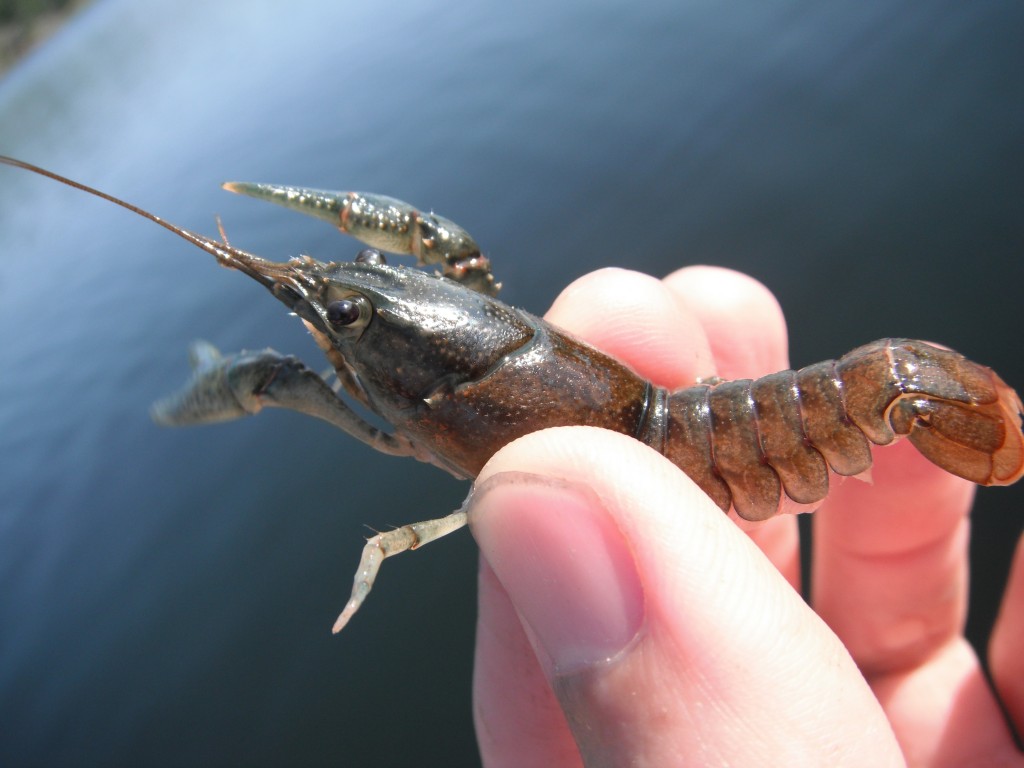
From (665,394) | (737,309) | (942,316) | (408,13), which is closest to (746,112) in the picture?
(942,316)

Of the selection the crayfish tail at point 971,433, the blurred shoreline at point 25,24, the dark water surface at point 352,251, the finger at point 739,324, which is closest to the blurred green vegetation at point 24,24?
the blurred shoreline at point 25,24

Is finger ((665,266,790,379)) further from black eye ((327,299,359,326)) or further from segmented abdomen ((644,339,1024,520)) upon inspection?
black eye ((327,299,359,326))

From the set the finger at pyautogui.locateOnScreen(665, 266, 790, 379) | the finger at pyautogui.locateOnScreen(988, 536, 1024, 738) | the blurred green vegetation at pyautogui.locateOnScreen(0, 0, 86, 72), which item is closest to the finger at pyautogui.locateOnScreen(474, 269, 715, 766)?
the finger at pyautogui.locateOnScreen(665, 266, 790, 379)

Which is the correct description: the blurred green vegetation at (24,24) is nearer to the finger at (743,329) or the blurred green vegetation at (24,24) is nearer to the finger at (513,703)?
the finger at (743,329)

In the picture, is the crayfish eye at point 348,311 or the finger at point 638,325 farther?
the finger at point 638,325

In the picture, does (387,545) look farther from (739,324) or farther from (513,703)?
(739,324)

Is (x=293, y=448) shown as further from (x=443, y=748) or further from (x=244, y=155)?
(x=244, y=155)

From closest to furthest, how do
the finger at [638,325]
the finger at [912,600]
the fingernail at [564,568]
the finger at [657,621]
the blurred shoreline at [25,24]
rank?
the finger at [657,621] < the fingernail at [564,568] < the finger at [912,600] < the finger at [638,325] < the blurred shoreline at [25,24]

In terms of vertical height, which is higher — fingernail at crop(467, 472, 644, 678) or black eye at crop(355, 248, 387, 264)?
black eye at crop(355, 248, 387, 264)
